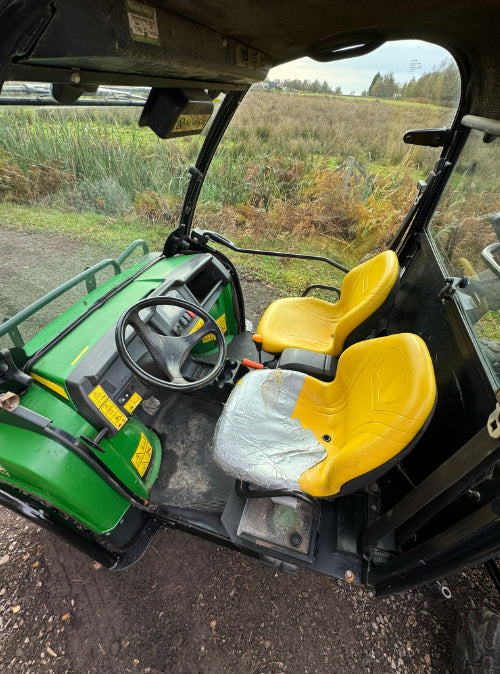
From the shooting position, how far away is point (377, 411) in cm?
138

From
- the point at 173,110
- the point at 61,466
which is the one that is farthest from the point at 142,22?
the point at 61,466

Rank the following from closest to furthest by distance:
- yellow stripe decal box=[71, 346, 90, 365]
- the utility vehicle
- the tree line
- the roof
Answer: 1. the roof
2. the utility vehicle
3. yellow stripe decal box=[71, 346, 90, 365]
4. the tree line

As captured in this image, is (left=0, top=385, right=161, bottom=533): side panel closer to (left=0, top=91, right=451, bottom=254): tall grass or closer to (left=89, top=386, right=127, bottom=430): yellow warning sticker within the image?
(left=89, top=386, right=127, bottom=430): yellow warning sticker

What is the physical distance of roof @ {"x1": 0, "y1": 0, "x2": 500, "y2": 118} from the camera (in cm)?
83

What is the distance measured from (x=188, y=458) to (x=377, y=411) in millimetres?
1300

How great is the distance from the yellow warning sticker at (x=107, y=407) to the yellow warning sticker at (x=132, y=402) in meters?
0.05

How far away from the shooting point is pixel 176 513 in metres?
1.85

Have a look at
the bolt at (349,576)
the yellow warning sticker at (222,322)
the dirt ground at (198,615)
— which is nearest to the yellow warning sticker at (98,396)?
the dirt ground at (198,615)

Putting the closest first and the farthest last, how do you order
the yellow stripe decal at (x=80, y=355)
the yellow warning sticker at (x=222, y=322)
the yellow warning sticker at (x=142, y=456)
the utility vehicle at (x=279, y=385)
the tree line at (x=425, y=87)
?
1. the utility vehicle at (x=279, y=385)
2. the yellow stripe decal at (x=80, y=355)
3. the yellow warning sticker at (x=142, y=456)
4. the tree line at (x=425, y=87)
5. the yellow warning sticker at (x=222, y=322)

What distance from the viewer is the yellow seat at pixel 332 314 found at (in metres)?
2.04

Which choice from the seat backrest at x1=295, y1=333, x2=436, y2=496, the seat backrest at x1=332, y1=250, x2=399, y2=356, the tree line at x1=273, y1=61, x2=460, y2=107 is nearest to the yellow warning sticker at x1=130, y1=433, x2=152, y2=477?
the seat backrest at x1=295, y1=333, x2=436, y2=496

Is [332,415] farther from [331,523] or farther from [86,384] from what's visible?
[86,384]

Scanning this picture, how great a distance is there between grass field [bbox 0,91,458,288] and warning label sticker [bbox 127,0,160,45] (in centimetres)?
79

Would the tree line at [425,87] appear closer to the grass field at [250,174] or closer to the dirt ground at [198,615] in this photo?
the grass field at [250,174]
